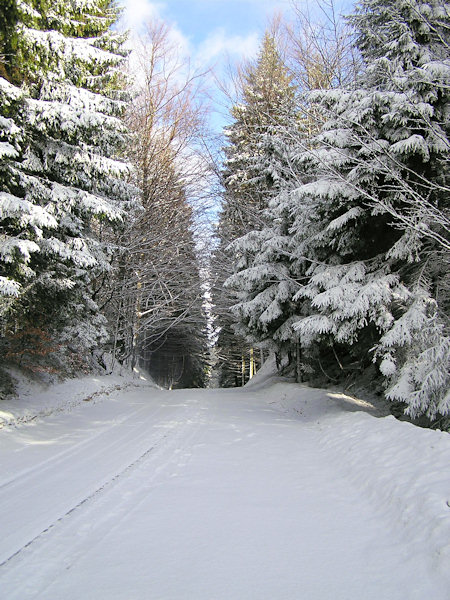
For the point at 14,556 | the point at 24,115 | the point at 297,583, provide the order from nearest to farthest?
the point at 297,583 → the point at 14,556 → the point at 24,115

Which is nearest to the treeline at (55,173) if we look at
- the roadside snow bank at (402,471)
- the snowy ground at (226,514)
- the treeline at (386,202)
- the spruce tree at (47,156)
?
the spruce tree at (47,156)

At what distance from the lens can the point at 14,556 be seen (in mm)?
3062

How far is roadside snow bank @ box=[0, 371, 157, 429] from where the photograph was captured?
8.15m

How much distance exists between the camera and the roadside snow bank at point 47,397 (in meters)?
8.15

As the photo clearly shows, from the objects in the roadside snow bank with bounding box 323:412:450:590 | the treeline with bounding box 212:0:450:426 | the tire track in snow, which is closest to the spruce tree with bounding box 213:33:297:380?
the treeline with bounding box 212:0:450:426

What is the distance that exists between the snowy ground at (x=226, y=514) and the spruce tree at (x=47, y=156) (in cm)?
316

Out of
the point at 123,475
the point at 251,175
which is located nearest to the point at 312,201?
the point at 123,475

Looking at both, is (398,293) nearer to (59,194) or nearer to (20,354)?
(59,194)

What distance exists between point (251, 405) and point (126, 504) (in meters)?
7.64

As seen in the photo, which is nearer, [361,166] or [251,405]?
[361,166]

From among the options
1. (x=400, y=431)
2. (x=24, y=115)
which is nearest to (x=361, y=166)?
(x=400, y=431)

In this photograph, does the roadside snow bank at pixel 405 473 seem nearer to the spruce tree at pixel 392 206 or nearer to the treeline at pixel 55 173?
the spruce tree at pixel 392 206

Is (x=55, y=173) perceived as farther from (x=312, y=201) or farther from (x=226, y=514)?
(x=226, y=514)

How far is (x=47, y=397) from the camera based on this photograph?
10016mm
